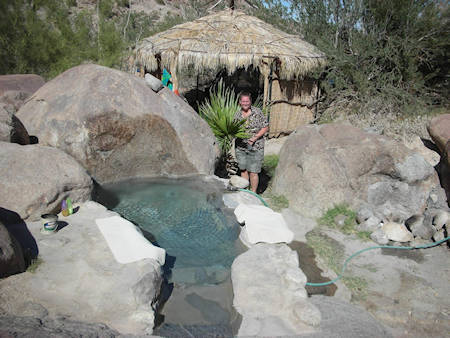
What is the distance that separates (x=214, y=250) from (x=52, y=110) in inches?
128

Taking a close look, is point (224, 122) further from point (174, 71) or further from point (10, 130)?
point (174, 71)

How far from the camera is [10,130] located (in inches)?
177

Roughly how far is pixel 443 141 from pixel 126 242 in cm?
489

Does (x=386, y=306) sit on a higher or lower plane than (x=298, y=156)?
lower

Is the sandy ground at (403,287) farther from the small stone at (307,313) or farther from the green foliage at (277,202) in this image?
the green foliage at (277,202)

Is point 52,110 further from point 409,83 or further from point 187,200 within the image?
point 409,83

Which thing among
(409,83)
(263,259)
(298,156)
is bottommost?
(263,259)

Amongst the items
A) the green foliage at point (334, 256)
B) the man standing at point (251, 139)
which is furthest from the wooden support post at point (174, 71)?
the green foliage at point (334, 256)

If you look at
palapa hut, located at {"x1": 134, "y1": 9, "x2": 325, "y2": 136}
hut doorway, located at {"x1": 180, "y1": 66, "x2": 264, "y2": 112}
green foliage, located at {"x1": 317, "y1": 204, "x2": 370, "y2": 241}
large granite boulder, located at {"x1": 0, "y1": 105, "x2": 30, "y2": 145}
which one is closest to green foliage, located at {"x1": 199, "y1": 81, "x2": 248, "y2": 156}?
green foliage, located at {"x1": 317, "y1": 204, "x2": 370, "y2": 241}

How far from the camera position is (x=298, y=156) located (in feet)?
18.4

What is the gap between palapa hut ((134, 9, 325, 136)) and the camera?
8062 millimetres

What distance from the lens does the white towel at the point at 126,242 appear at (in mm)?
3240

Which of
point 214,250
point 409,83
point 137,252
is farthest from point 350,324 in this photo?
point 409,83

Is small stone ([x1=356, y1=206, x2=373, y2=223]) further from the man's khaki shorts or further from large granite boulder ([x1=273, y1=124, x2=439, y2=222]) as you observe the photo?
the man's khaki shorts
